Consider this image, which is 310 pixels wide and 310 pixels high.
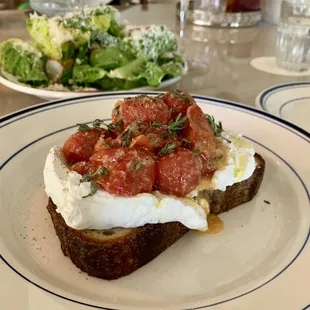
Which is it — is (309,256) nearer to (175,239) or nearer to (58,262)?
(175,239)

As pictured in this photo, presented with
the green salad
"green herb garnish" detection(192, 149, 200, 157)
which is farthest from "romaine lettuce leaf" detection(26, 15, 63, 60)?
"green herb garnish" detection(192, 149, 200, 157)

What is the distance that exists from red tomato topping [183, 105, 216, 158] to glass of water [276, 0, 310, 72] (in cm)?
158

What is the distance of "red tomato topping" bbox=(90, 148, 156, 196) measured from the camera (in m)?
1.16

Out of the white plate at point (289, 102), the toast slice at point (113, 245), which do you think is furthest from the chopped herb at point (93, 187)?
the white plate at point (289, 102)

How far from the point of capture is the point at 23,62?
2.20 m

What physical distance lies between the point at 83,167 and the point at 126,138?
0.15 m

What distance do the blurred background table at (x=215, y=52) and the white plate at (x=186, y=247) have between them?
547 mm

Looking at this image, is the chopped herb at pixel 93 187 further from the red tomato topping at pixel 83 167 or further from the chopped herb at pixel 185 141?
the chopped herb at pixel 185 141

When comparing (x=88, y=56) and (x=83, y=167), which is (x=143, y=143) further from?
(x=88, y=56)

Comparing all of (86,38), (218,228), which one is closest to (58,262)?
(218,228)

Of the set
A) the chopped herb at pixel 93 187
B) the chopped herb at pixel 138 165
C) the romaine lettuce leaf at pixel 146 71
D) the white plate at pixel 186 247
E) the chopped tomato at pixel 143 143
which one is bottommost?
the white plate at pixel 186 247

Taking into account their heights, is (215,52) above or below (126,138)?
below

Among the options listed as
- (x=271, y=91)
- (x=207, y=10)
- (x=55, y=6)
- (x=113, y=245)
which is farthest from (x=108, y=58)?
(x=207, y=10)

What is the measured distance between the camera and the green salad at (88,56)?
→ 218 centimetres
